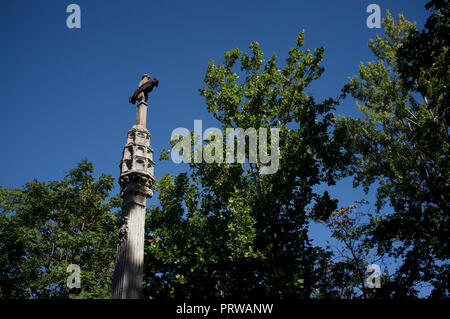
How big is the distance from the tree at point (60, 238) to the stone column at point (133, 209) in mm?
11420

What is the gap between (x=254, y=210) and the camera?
13.5 meters

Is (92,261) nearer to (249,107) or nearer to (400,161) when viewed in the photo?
(249,107)

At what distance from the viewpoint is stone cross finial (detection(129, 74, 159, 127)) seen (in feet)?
31.2

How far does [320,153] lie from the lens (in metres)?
13.8

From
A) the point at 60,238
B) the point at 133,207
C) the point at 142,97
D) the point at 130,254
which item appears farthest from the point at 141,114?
the point at 60,238

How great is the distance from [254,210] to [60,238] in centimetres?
1200

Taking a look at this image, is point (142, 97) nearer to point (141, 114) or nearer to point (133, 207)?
point (141, 114)

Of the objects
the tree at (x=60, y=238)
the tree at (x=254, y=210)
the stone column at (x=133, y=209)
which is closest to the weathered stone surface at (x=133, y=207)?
the stone column at (x=133, y=209)

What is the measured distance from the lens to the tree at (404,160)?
1476cm

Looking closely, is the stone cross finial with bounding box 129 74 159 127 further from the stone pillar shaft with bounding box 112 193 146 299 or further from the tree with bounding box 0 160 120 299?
the tree with bounding box 0 160 120 299

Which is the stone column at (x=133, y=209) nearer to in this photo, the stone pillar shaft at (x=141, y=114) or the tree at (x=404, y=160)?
the stone pillar shaft at (x=141, y=114)

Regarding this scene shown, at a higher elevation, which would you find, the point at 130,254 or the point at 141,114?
the point at 141,114
